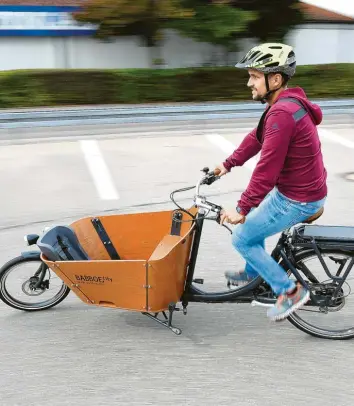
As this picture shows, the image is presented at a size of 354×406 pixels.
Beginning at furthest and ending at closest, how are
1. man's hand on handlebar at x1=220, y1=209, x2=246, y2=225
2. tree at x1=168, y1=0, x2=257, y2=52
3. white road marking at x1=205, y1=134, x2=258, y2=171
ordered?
tree at x1=168, y1=0, x2=257, y2=52 < white road marking at x1=205, y1=134, x2=258, y2=171 < man's hand on handlebar at x1=220, y1=209, x2=246, y2=225

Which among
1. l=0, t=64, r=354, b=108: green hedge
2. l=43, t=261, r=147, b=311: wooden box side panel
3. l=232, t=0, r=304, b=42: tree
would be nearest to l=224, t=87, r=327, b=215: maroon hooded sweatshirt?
l=43, t=261, r=147, b=311: wooden box side panel

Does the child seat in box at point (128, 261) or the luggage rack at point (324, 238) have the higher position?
the luggage rack at point (324, 238)

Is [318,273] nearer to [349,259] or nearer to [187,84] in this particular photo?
[349,259]

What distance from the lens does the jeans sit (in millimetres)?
3434

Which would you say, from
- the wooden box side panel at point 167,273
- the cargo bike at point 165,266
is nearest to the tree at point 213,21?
the cargo bike at point 165,266

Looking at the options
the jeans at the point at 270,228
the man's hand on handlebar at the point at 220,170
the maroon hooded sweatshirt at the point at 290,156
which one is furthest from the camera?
the man's hand on handlebar at the point at 220,170

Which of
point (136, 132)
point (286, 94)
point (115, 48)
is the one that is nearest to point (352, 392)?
point (286, 94)

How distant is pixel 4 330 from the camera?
395cm

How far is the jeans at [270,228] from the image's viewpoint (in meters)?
3.43

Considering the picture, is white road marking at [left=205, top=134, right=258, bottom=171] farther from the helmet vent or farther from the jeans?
the helmet vent

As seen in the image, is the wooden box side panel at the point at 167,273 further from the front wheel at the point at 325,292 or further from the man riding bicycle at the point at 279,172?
the front wheel at the point at 325,292

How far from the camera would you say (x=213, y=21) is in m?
15.4

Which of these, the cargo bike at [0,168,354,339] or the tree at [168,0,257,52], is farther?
the tree at [168,0,257,52]

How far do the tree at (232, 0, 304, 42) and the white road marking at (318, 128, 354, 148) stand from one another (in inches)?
249
